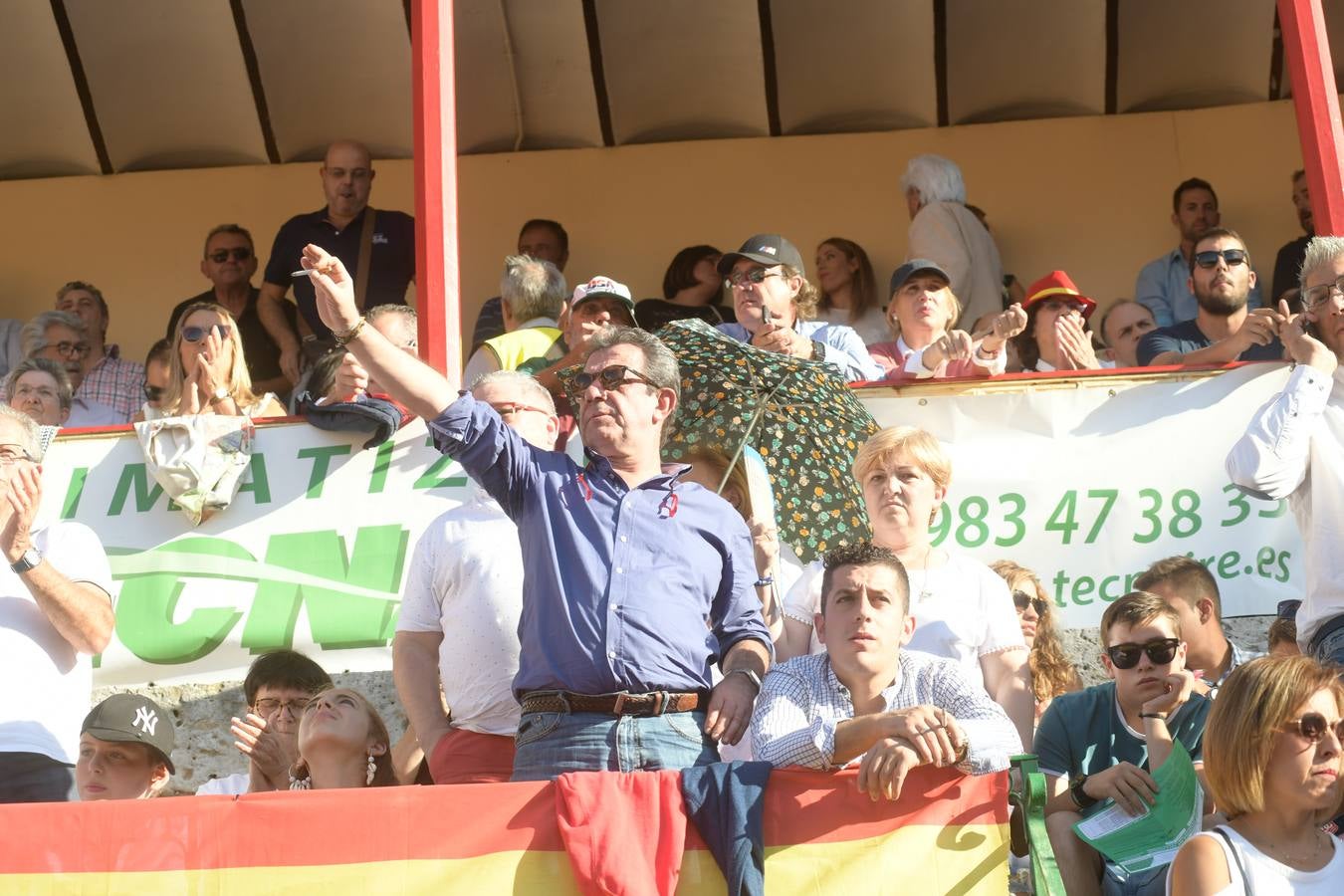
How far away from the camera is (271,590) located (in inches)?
270

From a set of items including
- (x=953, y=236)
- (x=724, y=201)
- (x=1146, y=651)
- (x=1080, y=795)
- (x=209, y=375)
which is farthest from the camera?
(x=724, y=201)

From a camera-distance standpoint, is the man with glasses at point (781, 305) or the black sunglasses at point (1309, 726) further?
the man with glasses at point (781, 305)

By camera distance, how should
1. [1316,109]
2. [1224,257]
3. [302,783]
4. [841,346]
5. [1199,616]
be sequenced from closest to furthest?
1. [302,783]
2. [1199,616]
3. [841,346]
4. [1224,257]
5. [1316,109]

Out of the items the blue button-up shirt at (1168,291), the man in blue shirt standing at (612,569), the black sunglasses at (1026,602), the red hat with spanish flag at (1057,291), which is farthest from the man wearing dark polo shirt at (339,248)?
the man in blue shirt standing at (612,569)

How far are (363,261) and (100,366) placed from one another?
1306mm

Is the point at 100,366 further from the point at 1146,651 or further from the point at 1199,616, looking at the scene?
the point at 1146,651

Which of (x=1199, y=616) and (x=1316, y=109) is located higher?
(x=1316, y=109)

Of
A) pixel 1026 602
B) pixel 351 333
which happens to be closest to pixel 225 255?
pixel 1026 602

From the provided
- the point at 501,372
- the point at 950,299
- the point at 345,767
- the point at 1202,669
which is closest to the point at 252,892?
the point at 345,767

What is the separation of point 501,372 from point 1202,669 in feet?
6.99

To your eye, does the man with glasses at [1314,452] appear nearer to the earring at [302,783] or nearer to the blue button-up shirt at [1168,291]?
the earring at [302,783]

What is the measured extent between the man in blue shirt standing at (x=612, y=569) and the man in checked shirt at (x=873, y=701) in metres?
0.13

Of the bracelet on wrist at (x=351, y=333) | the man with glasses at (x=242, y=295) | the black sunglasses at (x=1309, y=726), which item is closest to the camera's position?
the black sunglasses at (x=1309, y=726)

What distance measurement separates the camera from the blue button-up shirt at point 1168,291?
943cm
